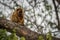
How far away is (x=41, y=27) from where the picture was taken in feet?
8.34

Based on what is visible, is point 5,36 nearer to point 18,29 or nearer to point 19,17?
point 18,29

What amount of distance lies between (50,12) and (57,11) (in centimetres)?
12

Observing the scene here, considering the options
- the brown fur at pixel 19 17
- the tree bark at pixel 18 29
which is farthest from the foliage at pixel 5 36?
the brown fur at pixel 19 17

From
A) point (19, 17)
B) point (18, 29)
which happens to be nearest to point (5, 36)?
point (18, 29)

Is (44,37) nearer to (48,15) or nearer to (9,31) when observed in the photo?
(9,31)

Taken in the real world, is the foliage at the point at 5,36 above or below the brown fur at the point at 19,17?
below

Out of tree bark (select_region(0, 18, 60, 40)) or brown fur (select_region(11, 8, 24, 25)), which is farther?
brown fur (select_region(11, 8, 24, 25))

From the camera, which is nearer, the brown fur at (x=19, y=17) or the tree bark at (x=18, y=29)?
the tree bark at (x=18, y=29)

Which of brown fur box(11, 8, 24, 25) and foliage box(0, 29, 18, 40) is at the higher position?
brown fur box(11, 8, 24, 25)

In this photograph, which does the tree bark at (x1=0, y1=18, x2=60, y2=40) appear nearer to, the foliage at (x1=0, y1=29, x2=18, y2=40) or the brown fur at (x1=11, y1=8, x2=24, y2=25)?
the foliage at (x1=0, y1=29, x2=18, y2=40)

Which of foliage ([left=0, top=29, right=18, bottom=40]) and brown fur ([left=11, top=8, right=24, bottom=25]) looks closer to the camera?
foliage ([left=0, top=29, right=18, bottom=40])

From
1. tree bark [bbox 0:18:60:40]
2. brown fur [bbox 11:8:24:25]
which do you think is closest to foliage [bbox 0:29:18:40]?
tree bark [bbox 0:18:60:40]

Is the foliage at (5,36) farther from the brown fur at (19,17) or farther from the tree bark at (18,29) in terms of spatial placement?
the brown fur at (19,17)

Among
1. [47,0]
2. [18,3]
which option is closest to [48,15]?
[47,0]
